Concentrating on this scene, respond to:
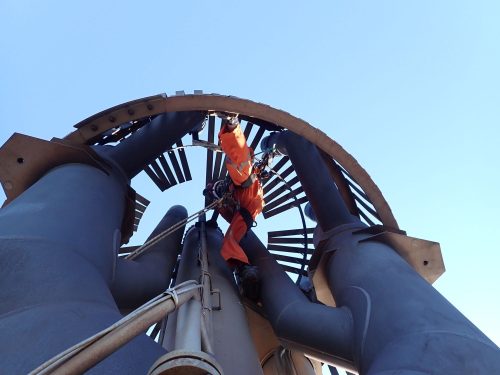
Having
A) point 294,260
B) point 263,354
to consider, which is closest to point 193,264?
point 263,354

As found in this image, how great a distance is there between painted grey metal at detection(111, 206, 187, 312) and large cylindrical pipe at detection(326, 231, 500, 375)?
2270 mm

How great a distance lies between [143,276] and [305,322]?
2.04 meters

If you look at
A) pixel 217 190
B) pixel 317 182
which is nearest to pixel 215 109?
pixel 317 182

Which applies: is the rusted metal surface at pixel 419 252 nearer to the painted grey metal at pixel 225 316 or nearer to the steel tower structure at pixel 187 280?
the steel tower structure at pixel 187 280

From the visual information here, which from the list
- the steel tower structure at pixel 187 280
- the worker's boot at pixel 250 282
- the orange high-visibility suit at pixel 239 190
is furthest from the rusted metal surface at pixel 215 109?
the worker's boot at pixel 250 282

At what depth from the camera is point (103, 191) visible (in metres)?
5.25

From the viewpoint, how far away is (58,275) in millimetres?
3268

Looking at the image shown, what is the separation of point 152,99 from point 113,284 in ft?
10.0

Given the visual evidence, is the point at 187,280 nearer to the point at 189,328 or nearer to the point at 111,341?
the point at 189,328

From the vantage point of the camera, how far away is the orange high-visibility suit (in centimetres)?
673

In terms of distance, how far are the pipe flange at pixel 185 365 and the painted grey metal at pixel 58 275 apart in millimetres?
955

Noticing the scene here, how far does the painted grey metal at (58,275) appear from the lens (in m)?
2.57

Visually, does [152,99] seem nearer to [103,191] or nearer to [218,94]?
[218,94]

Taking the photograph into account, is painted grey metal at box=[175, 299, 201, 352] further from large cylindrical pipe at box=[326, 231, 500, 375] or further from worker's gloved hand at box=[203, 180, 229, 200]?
worker's gloved hand at box=[203, 180, 229, 200]
